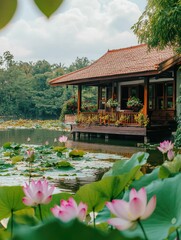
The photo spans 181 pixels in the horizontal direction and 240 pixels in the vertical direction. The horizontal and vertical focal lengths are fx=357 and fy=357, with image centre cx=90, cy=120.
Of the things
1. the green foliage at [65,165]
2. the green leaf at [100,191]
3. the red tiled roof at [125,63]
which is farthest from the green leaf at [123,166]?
the red tiled roof at [125,63]

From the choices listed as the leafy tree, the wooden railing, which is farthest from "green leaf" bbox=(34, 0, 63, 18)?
the leafy tree

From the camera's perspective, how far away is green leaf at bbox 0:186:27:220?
4.05ft

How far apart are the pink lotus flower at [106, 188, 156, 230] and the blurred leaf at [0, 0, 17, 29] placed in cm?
34

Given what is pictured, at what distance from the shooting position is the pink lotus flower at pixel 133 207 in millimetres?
604

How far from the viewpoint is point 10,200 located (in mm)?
1248

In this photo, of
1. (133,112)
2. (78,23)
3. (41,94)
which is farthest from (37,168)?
(41,94)

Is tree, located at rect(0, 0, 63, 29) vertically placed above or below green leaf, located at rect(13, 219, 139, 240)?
above

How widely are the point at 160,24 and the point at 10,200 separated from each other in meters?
9.09

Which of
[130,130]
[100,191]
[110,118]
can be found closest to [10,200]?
[100,191]

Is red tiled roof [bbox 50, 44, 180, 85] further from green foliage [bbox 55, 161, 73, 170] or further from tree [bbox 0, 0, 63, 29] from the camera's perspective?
tree [bbox 0, 0, 63, 29]

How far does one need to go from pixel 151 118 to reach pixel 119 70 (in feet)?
7.43

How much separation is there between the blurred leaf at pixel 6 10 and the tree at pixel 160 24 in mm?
9360

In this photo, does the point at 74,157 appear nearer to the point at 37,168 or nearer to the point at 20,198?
the point at 37,168

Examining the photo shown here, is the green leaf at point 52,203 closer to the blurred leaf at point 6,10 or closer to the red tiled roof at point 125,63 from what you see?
the blurred leaf at point 6,10
